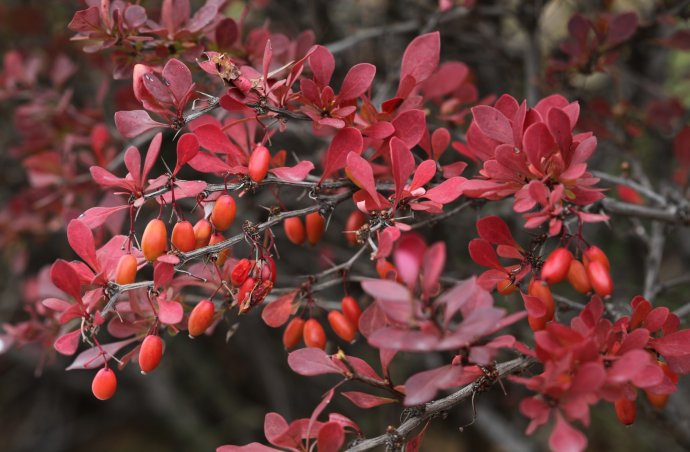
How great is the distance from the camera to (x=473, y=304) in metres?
0.63

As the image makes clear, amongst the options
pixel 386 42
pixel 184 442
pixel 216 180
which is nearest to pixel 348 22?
pixel 386 42

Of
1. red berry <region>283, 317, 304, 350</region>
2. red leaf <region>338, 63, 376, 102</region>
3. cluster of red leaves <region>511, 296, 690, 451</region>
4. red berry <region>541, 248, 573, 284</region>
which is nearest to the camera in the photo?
cluster of red leaves <region>511, 296, 690, 451</region>

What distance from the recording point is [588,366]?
569 millimetres

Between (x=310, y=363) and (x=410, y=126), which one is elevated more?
(x=410, y=126)

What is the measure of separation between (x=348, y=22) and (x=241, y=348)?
1.25 m

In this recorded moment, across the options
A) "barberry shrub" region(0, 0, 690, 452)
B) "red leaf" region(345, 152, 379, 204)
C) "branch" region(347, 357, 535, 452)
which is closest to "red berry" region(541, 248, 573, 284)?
"barberry shrub" region(0, 0, 690, 452)

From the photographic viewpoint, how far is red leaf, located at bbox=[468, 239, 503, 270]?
2.45ft

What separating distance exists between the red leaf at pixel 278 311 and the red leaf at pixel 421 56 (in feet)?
1.13

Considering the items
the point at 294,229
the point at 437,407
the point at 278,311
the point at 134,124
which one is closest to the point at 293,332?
the point at 278,311

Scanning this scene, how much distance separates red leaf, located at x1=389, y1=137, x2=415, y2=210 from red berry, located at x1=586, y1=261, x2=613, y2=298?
0.77 ft

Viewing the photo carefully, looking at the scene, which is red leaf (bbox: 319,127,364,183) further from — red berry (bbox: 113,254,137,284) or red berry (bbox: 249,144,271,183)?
red berry (bbox: 113,254,137,284)

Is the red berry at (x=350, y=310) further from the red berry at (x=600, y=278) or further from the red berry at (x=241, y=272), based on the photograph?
the red berry at (x=600, y=278)

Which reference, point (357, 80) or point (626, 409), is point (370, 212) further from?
point (626, 409)

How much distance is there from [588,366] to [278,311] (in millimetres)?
433
